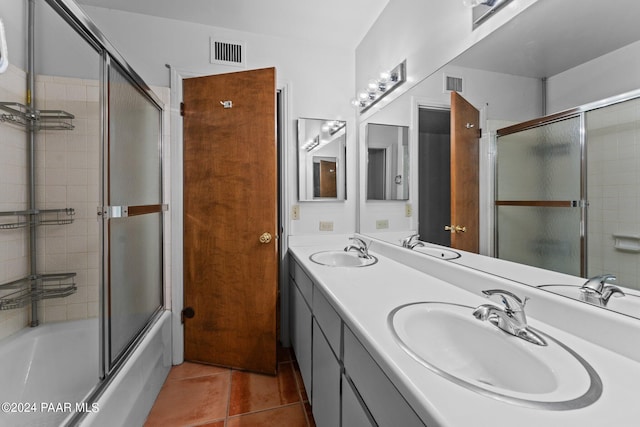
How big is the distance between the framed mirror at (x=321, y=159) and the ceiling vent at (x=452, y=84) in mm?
1029

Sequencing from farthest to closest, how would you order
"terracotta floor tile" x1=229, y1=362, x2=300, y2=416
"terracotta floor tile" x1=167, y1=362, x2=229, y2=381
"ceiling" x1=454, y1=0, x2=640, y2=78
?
"terracotta floor tile" x1=167, y1=362, x2=229, y2=381 < "terracotta floor tile" x1=229, y1=362, x2=300, y2=416 < "ceiling" x1=454, y1=0, x2=640, y2=78

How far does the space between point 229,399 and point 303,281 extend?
2.65ft

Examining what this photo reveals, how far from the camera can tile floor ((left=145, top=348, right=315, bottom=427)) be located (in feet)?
4.69

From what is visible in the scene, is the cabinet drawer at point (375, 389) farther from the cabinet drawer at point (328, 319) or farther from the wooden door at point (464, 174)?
the wooden door at point (464, 174)

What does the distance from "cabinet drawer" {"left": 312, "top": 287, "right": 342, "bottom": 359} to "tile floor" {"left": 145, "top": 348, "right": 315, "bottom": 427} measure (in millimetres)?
645

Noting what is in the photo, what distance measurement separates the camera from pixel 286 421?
56.2 inches

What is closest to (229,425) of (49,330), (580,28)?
(49,330)

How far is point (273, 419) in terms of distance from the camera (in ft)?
4.72

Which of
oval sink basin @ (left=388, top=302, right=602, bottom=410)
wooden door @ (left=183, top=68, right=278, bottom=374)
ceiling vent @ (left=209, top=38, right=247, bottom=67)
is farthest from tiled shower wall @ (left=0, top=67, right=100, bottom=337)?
oval sink basin @ (left=388, top=302, right=602, bottom=410)

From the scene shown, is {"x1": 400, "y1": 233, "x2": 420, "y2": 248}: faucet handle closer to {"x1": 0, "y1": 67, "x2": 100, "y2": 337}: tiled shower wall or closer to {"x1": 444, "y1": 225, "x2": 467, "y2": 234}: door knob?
{"x1": 444, "y1": 225, "x2": 467, "y2": 234}: door knob

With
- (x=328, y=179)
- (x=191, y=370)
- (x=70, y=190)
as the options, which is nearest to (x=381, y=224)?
(x=328, y=179)

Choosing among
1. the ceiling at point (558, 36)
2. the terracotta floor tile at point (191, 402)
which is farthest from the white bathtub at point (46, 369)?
the ceiling at point (558, 36)

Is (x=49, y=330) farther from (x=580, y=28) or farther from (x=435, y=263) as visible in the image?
(x=580, y=28)

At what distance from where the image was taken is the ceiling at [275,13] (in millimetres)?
1748
